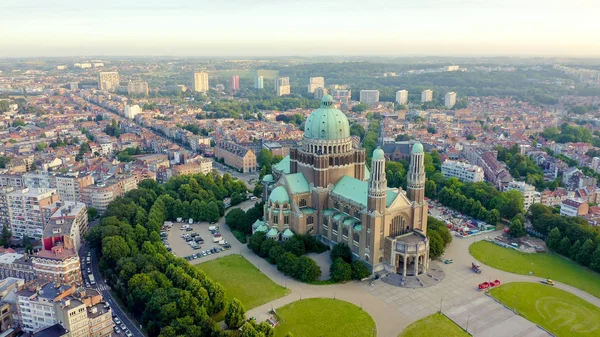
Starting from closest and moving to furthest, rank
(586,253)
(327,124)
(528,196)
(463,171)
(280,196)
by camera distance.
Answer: (586,253) < (327,124) < (280,196) < (528,196) < (463,171)

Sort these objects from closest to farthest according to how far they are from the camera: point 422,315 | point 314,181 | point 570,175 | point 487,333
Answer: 1. point 487,333
2. point 422,315
3. point 314,181
4. point 570,175

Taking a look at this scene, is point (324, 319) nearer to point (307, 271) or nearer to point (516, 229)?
point (307, 271)

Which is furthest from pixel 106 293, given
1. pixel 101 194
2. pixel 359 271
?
pixel 101 194

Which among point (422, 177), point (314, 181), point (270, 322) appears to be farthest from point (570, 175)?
point (270, 322)

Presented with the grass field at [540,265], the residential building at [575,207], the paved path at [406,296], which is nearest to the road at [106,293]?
the paved path at [406,296]

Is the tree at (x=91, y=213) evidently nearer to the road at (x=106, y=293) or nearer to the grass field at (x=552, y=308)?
the road at (x=106, y=293)

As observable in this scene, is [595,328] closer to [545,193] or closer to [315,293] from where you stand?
[315,293]
